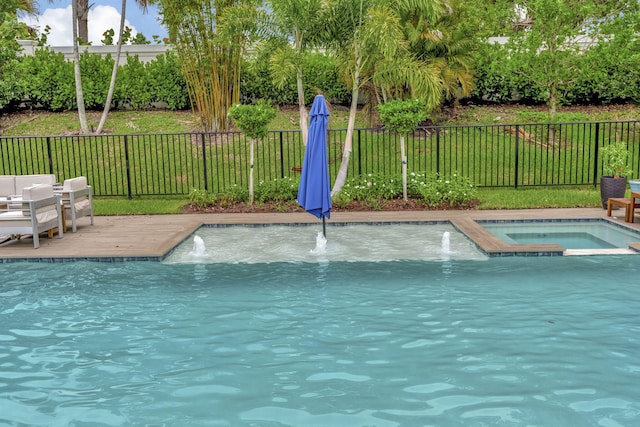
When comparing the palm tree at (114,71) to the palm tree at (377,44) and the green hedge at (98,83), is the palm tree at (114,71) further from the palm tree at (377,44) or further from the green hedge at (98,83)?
the palm tree at (377,44)

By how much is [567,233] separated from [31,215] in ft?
27.3

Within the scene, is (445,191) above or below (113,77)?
below

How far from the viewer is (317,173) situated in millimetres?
9578

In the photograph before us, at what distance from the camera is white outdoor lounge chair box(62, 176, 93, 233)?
1093 cm

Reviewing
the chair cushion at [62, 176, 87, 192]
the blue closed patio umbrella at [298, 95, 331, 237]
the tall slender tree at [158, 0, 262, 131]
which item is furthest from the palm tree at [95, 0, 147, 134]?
the blue closed patio umbrella at [298, 95, 331, 237]

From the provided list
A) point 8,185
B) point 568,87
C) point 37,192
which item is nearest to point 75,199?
point 8,185

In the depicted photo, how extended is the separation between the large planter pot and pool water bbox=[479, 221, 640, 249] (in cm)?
132

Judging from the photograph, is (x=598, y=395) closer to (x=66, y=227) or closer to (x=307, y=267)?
(x=307, y=267)

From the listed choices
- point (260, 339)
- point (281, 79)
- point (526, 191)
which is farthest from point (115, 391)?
point (526, 191)

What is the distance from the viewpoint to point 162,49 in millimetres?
22594

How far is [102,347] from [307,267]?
126 inches

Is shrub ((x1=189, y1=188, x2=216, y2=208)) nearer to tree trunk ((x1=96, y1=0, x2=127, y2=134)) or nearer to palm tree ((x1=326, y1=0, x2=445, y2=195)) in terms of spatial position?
palm tree ((x1=326, y1=0, x2=445, y2=195))

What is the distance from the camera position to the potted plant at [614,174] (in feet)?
39.9

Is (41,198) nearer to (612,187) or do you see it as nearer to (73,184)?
(73,184)
